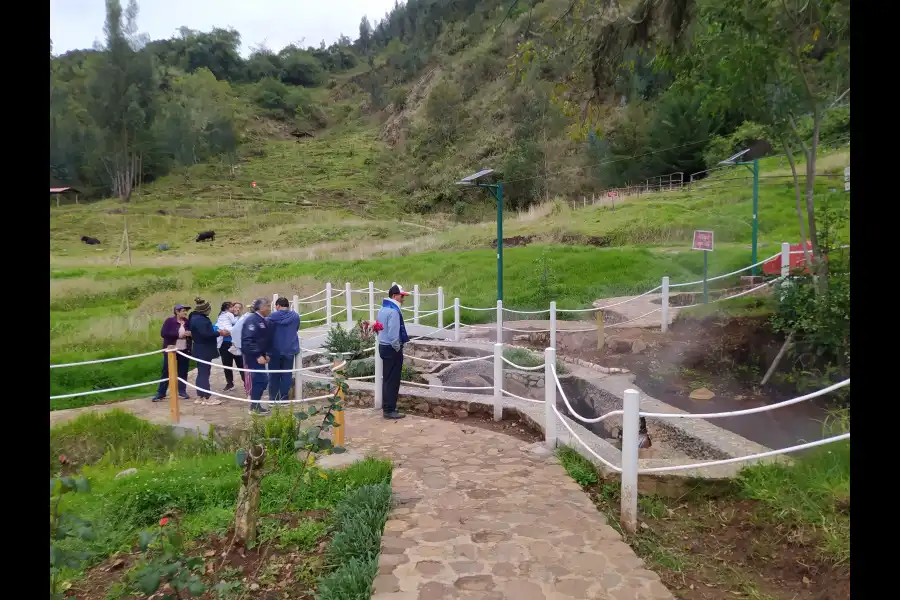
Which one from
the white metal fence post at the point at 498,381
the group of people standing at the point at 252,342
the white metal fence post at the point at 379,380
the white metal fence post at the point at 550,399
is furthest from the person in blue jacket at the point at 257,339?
the white metal fence post at the point at 550,399

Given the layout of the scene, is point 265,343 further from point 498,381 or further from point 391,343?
point 498,381

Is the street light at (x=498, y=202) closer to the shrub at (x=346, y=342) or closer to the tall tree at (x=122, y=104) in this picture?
the shrub at (x=346, y=342)

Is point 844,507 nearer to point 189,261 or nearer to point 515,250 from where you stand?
point 189,261

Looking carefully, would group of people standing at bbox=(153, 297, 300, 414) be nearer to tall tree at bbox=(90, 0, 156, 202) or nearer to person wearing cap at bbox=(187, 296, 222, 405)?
person wearing cap at bbox=(187, 296, 222, 405)

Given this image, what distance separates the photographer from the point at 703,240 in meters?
8.87

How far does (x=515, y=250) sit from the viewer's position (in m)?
14.0

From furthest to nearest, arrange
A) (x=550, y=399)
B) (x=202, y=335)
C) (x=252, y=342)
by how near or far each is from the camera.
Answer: (x=202, y=335) → (x=252, y=342) → (x=550, y=399)

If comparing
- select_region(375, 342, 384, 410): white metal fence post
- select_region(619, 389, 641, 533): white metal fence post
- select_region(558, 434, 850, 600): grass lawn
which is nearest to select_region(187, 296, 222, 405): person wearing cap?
select_region(375, 342, 384, 410): white metal fence post

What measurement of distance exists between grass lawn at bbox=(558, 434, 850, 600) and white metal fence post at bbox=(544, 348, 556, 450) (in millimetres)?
1073

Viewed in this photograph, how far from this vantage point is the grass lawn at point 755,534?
8.53 feet

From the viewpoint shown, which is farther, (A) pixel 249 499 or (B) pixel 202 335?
(B) pixel 202 335

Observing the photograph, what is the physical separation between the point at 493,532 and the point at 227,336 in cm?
517

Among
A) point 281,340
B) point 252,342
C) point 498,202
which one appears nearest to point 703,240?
point 498,202

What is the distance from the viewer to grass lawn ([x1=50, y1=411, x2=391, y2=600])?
9.05 feet
